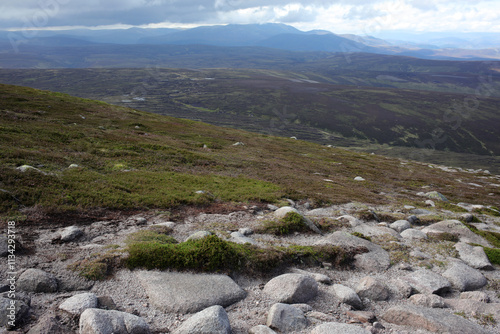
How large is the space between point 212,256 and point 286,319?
3.55 metres

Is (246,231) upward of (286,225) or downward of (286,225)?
upward

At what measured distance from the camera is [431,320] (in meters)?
8.09

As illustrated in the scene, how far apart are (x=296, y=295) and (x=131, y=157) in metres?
21.3

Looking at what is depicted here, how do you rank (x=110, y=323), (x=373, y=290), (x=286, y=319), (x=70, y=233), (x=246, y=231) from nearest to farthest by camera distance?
(x=110, y=323)
(x=286, y=319)
(x=373, y=290)
(x=70, y=233)
(x=246, y=231)

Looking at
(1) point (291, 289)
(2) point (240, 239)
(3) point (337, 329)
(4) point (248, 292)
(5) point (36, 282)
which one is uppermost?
(5) point (36, 282)

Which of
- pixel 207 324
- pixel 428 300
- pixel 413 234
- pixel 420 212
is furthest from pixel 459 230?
pixel 207 324

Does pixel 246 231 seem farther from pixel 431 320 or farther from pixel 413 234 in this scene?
pixel 413 234

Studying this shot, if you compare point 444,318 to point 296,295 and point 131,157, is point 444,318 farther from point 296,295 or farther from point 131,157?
point 131,157

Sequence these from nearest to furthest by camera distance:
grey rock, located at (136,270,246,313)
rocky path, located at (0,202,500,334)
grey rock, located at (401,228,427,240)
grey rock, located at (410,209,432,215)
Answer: rocky path, located at (0,202,500,334) < grey rock, located at (136,270,246,313) < grey rock, located at (401,228,427,240) < grey rock, located at (410,209,432,215)

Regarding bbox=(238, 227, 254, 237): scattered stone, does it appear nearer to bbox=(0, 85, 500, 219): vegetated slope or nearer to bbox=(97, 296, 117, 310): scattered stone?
bbox=(0, 85, 500, 219): vegetated slope

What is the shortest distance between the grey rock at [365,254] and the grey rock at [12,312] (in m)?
10.8

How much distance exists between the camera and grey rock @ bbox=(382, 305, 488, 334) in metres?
7.91

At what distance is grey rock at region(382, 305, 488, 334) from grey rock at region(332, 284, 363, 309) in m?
0.88

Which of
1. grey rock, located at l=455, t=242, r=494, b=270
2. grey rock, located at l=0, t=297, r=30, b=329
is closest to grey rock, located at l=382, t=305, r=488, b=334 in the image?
grey rock, located at l=455, t=242, r=494, b=270
